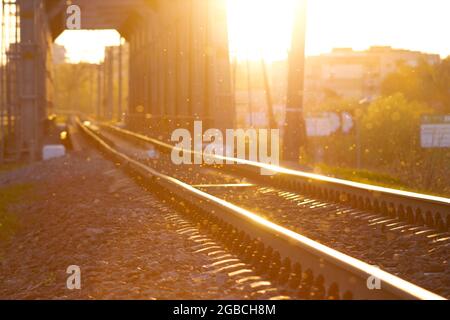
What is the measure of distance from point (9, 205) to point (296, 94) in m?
6.59

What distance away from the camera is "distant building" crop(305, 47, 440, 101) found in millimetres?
105375

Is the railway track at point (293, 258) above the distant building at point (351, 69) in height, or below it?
below

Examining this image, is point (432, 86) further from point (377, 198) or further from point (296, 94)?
point (377, 198)

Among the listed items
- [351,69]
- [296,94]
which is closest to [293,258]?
[296,94]

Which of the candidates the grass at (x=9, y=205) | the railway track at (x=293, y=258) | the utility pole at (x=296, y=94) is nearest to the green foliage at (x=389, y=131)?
the utility pole at (x=296, y=94)

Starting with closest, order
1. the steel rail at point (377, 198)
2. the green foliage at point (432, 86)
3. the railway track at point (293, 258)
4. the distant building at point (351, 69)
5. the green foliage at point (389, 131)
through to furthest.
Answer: the railway track at point (293, 258) < the steel rail at point (377, 198) < the green foliage at point (389, 131) < the green foliage at point (432, 86) < the distant building at point (351, 69)

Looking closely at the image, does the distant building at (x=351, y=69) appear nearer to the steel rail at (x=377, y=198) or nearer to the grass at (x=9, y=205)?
the grass at (x=9, y=205)

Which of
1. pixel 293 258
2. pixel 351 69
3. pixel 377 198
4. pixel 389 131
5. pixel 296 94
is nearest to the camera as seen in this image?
pixel 293 258

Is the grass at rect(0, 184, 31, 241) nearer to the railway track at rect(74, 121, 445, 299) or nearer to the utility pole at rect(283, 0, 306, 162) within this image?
the railway track at rect(74, 121, 445, 299)

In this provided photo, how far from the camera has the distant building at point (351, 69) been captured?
105 meters

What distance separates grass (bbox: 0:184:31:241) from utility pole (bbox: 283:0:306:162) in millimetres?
5788

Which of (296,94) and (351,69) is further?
(351,69)

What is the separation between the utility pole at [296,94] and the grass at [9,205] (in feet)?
19.0

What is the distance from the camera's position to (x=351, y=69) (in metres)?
109
